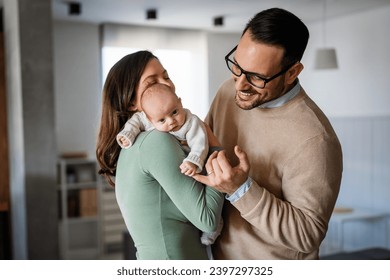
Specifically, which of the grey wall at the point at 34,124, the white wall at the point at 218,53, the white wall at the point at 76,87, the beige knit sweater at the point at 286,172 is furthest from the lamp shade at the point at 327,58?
the white wall at the point at 76,87

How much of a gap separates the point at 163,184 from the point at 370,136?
2.52 metres

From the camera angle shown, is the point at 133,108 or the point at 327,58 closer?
the point at 133,108

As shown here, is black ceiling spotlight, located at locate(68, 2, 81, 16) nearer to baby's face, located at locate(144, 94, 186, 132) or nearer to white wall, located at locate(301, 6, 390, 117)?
white wall, located at locate(301, 6, 390, 117)

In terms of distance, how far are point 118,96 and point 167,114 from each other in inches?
5.1

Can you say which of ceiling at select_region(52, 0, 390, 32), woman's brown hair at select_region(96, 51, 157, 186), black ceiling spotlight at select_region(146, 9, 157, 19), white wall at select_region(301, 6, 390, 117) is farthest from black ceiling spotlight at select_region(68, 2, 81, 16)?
woman's brown hair at select_region(96, 51, 157, 186)

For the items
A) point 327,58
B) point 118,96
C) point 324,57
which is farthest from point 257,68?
point 327,58

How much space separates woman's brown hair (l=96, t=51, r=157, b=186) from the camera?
97cm

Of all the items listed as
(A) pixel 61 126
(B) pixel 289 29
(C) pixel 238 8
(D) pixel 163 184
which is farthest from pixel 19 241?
(B) pixel 289 29

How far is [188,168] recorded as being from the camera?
90 centimetres

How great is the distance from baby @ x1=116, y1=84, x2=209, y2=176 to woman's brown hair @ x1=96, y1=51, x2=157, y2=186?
4 centimetres

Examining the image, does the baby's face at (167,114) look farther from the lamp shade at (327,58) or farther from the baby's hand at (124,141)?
the lamp shade at (327,58)

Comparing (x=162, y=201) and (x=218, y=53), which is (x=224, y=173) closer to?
(x=162, y=201)

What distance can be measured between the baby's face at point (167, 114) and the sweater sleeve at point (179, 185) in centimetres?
2

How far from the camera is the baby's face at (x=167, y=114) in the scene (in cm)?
90
